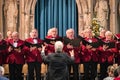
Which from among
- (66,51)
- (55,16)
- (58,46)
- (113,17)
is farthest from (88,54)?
(55,16)

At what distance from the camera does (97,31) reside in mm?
14195

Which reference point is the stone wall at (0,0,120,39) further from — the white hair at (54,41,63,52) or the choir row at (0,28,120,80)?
the white hair at (54,41,63,52)

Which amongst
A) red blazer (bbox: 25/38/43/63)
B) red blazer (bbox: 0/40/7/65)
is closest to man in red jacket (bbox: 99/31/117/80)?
red blazer (bbox: 25/38/43/63)

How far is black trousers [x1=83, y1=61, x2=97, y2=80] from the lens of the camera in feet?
36.8

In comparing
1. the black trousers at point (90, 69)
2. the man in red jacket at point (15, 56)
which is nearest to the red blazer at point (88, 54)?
the black trousers at point (90, 69)

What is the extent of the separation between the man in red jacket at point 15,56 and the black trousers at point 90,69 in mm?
1679

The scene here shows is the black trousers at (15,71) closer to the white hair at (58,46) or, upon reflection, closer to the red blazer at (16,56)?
the red blazer at (16,56)

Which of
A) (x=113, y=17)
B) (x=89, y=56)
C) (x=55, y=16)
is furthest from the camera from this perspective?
(x=55, y=16)

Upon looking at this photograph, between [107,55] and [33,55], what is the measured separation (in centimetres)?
196

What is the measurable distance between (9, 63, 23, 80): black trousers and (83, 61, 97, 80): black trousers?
5.61 feet

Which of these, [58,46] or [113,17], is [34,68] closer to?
[58,46]

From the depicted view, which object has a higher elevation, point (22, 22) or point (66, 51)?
point (22, 22)

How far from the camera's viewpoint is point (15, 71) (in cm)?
1098

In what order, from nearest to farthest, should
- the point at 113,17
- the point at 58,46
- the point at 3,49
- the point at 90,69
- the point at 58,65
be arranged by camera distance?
the point at 58,46, the point at 58,65, the point at 3,49, the point at 90,69, the point at 113,17
